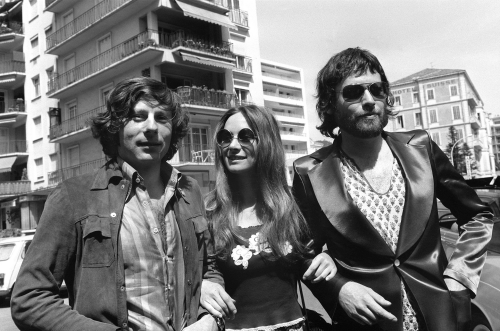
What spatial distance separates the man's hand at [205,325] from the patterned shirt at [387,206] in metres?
0.92

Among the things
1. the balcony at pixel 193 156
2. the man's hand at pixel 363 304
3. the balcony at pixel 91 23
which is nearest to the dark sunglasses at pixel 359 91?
the man's hand at pixel 363 304

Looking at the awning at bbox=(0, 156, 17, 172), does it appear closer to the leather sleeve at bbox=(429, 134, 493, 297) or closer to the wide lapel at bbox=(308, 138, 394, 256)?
the wide lapel at bbox=(308, 138, 394, 256)

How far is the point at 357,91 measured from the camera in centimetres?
239

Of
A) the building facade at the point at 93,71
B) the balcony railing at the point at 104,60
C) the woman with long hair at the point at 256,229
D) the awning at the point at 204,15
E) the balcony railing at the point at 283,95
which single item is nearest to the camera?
the woman with long hair at the point at 256,229

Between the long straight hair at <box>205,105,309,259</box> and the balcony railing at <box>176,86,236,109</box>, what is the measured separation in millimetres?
19460

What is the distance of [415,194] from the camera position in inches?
86.5

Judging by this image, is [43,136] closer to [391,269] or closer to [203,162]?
[203,162]

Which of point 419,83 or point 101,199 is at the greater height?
point 419,83

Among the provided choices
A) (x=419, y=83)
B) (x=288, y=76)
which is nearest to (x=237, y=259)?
(x=288, y=76)

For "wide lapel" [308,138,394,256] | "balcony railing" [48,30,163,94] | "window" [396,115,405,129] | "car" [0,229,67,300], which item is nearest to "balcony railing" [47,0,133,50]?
"balcony railing" [48,30,163,94]

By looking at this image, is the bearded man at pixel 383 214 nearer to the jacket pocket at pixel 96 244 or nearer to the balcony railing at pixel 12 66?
the jacket pocket at pixel 96 244

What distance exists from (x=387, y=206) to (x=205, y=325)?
1082 millimetres

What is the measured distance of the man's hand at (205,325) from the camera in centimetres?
200

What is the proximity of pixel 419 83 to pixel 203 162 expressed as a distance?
61.8 metres
